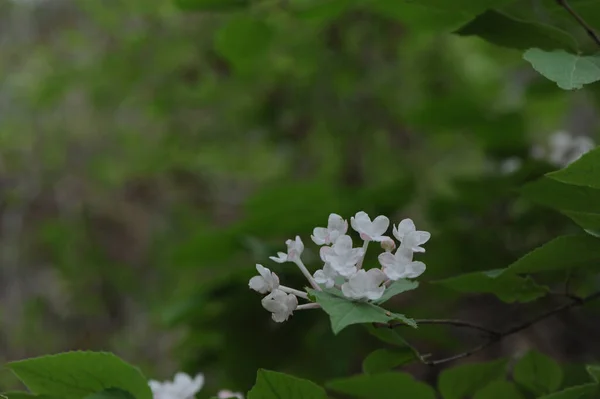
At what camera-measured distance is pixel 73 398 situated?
1.85ft

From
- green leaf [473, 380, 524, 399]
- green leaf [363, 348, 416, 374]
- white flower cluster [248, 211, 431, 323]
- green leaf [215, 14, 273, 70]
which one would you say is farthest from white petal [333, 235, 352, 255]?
green leaf [215, 14, 273, 70]

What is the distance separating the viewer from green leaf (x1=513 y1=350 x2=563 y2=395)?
0.65m

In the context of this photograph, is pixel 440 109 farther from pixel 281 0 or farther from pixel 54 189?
pixel 54 189

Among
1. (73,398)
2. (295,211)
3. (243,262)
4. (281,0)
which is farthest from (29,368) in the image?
(243,262)

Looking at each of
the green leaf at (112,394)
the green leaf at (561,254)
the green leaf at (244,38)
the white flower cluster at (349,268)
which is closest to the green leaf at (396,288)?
the white flower cluster at (349,268)

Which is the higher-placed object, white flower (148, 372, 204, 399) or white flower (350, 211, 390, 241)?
white flower (350, 211, 390, 241)

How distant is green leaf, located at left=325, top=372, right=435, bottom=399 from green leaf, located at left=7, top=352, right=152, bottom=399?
19 cm

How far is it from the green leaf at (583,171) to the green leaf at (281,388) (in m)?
0.23

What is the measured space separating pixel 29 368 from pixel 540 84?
88 cm

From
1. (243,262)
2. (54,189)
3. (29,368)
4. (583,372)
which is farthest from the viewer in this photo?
(54,189)

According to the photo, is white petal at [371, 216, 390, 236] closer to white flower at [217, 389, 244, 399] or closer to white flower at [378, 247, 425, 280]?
white flower at [378, 247, 425, 280]

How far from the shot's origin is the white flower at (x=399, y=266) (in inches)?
19.0

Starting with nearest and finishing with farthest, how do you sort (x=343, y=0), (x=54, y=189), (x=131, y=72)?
(x=343, y=0), (x=131, y=72), (x=54, y=189)

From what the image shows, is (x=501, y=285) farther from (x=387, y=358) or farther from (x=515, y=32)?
(x=515, y=32)
